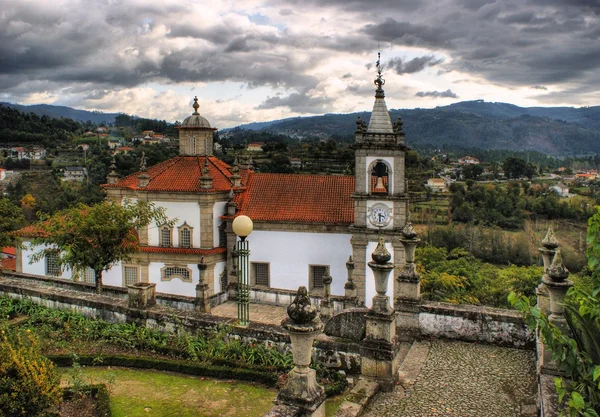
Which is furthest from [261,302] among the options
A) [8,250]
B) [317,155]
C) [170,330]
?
[317,155]

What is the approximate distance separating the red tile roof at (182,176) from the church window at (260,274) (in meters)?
3.98

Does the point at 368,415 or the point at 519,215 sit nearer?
the point at 368,415

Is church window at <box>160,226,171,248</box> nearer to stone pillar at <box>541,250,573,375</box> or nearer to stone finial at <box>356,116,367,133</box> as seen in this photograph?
stone finial at <box>356,116,367,133</box>

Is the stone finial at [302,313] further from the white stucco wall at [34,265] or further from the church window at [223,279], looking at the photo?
the white stucco wall at [34,265]

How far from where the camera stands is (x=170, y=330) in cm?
1136

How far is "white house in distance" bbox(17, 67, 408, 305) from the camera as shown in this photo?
21.8 meters

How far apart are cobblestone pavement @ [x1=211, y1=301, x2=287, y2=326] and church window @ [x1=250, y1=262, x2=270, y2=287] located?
453 cm

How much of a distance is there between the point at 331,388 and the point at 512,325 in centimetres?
411

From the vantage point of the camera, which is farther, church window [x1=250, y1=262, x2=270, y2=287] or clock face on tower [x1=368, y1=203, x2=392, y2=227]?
church window [x1=250, y1=262, x2=270, y2=287]

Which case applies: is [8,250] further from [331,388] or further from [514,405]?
[514,405]

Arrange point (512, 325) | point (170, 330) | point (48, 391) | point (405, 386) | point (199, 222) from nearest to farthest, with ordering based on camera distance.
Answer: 1. point (48, 391)
2. point (405, 386)
3. point (512, 325)
4. point (170, 330)
5. point (199, 222)

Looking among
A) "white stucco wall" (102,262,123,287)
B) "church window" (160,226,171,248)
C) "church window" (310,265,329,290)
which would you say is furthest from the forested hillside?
"church window" (310,265,329,290)

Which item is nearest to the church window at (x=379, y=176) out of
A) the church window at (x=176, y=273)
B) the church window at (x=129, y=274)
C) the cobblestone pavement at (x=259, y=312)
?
the cobblestone pavement at (x=259, y=312)

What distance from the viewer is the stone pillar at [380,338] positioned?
8305 mm
